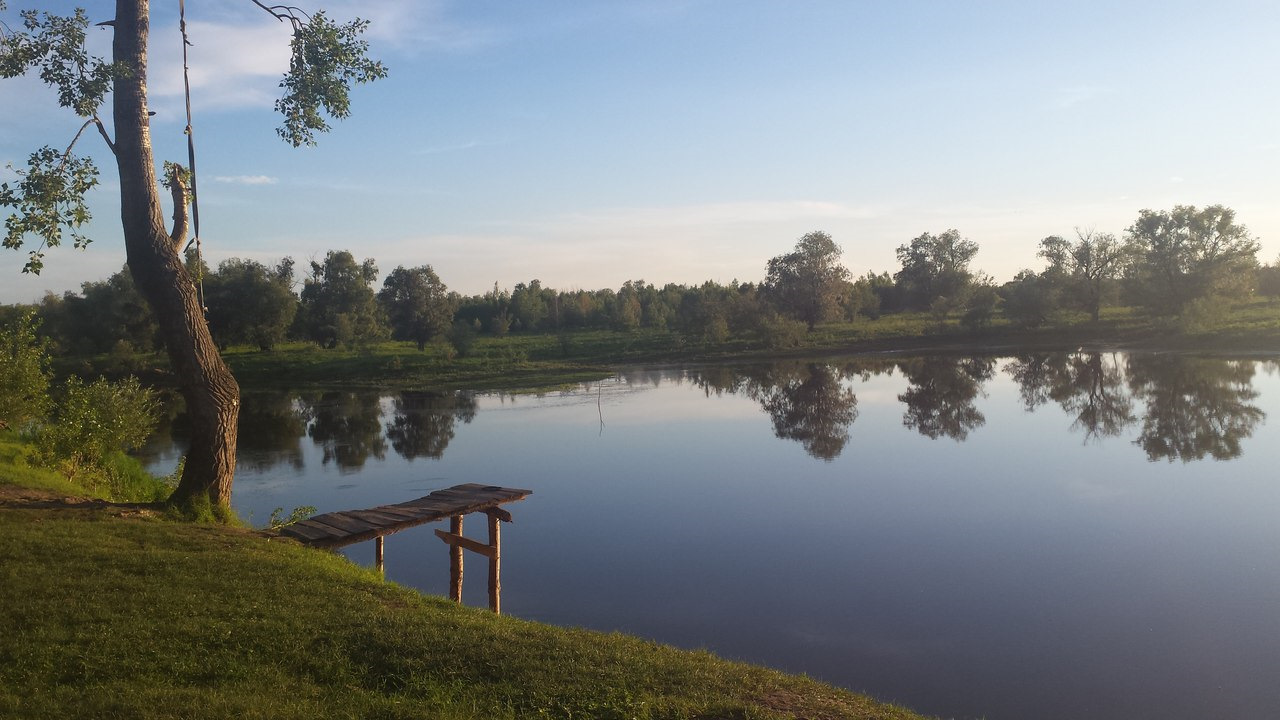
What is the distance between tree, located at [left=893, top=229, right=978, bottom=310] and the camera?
77750 mm

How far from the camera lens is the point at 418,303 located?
56625 mm

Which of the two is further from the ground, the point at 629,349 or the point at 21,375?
the point at 21,375

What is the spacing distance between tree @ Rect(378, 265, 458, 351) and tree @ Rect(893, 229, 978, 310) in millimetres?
45900

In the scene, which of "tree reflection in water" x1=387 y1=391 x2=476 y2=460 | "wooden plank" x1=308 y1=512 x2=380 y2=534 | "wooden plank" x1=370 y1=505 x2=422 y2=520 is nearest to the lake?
"tree reflection in water" x1=387 y1=391 x2=476 y2=460

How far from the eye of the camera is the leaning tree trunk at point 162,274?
34.7 feet

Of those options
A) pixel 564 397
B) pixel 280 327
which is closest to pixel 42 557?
pixel 564 397

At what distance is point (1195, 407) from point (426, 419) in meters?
26.9

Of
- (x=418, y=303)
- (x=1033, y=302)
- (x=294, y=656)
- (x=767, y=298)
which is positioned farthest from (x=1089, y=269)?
(x=294, y=656)

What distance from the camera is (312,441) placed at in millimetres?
27406

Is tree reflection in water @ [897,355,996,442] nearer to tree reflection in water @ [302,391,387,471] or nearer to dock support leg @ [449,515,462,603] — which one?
tree reflection in water @ [302,391,387,471]

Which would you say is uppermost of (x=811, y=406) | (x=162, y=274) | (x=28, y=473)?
(x=162, y=274)

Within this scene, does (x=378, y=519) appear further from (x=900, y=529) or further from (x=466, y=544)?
(x=900, y=529)

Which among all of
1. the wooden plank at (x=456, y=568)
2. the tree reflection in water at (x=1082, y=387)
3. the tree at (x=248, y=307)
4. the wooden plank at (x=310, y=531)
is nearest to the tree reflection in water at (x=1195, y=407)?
the tree reflection in water at (x=1082, y=387)

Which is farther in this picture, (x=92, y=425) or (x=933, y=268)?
(x=933, y=268)
